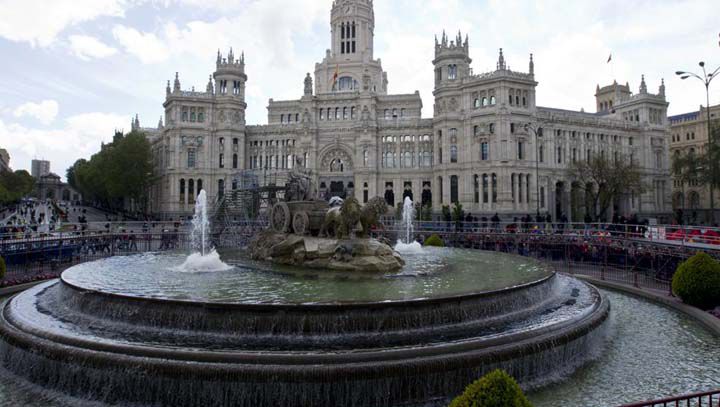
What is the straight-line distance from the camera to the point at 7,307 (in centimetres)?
1416

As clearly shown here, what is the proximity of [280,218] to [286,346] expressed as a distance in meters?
12.4

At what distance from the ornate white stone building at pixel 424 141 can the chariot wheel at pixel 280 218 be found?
44.8 meters

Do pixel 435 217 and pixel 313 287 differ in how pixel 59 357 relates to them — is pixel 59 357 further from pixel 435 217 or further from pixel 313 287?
pixel 435 217

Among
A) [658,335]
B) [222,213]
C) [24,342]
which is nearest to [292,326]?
[24,342]

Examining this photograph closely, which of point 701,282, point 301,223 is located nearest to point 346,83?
point 301,223

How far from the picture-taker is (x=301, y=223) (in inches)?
851

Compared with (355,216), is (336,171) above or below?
above

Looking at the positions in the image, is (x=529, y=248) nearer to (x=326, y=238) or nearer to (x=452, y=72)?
(x=326, y=238)

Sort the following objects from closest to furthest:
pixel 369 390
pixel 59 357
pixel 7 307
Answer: pixel 369 390 < pixel 59 357 < pixel 7 307

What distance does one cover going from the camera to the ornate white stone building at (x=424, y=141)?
2670 inches

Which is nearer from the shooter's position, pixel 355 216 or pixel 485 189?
pixel 355 216

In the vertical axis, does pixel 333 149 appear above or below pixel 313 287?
above

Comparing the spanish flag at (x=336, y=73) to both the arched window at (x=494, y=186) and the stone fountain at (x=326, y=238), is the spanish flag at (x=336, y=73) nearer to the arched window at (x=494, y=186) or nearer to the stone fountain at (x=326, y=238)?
the arched window at (x=494, y=186)

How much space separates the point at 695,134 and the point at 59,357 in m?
112
